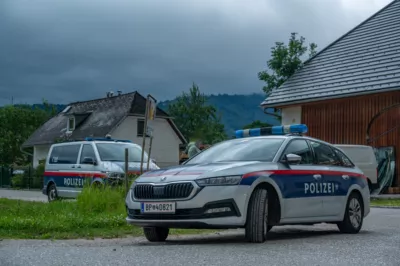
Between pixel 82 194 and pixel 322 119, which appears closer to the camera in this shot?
pixel 82 194

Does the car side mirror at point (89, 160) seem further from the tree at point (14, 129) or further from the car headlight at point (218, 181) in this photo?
the tree at point (14, 129)

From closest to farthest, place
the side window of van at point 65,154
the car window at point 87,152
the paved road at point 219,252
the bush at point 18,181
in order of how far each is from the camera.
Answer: the paved road at point 219,252
the car window at point 87,152
the side window of van at point 65,154
the bush at point 18,181

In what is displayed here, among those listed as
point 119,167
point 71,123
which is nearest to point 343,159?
point 119,167

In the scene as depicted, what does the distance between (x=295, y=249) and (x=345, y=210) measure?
9.93 feet

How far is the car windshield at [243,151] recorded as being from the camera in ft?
31.9

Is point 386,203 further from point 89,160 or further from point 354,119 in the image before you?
point 354,119

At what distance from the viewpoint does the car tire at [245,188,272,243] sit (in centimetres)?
866

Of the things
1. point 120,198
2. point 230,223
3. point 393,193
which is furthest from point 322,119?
point 230,223

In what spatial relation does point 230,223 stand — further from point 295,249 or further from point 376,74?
point 376,74

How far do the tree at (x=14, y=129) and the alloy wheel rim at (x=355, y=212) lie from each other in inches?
2836

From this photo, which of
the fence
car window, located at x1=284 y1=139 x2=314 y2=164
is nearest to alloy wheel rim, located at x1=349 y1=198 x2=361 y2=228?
car window, located at x1=284 y1=139 x2=314 y2=164

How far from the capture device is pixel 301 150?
10367mm

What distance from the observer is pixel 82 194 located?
13578mm

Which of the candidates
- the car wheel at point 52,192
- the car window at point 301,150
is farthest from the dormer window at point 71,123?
the car window at point 301,150
